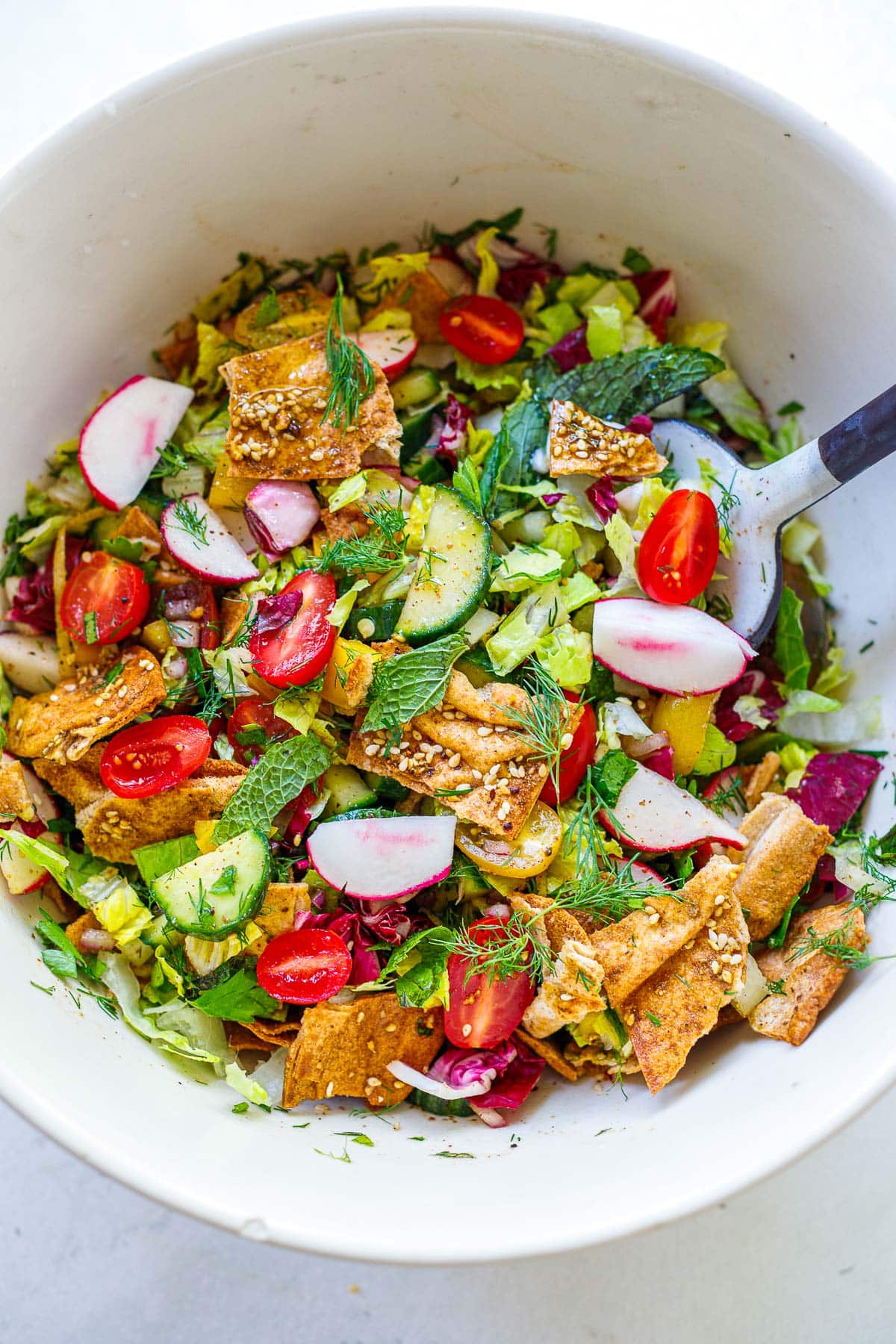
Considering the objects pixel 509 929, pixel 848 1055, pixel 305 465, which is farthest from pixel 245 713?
pixel 848 1055

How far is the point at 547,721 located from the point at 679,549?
20.0 inches

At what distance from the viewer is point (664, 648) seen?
7.63ft

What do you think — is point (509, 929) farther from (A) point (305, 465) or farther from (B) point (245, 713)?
(A) point (305, 465)

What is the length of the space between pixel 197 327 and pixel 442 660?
3.74ft

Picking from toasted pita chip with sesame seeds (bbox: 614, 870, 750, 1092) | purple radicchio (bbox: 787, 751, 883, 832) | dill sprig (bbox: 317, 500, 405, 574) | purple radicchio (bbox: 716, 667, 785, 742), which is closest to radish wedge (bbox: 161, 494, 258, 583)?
dill sprig (bbox: 317, 500, 405, 574)

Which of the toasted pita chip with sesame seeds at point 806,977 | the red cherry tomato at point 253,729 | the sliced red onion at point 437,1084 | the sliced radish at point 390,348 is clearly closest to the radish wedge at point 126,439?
the sliced radish at point 390,348

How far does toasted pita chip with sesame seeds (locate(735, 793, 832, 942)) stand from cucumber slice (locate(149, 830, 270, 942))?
3.52ft

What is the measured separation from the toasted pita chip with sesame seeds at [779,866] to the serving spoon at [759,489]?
47 cm

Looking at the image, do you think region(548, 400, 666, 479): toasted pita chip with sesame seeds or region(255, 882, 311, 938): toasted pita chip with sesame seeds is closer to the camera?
region(255, 882, 311, 938): toasted pita chip with sesame seeds

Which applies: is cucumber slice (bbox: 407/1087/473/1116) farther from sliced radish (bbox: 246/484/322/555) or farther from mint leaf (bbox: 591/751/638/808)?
sliced radish (bbox: 246/484/322/555)

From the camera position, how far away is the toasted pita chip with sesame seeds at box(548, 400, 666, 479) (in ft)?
7.83

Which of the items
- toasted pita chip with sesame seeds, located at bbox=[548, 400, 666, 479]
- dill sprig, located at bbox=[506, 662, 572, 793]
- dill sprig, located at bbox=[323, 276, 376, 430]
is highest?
dill sprig, located at bbox=[323, 276, 376, 430]

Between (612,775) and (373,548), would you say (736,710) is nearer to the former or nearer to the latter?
(612,775)

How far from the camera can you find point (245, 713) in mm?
2354
